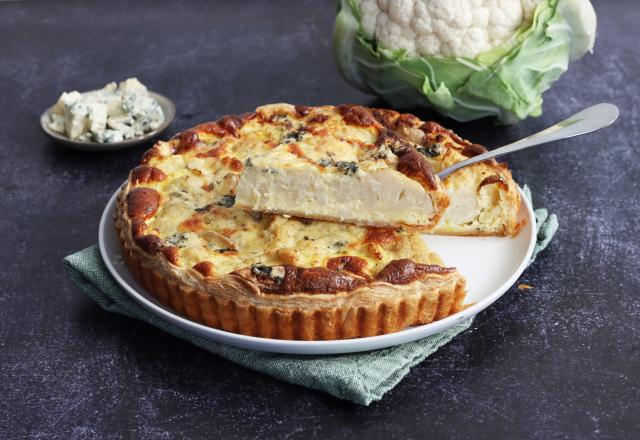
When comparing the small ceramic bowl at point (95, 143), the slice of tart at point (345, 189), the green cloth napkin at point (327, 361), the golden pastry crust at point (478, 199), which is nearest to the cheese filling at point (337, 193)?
the slice of tart at point (345, 189)

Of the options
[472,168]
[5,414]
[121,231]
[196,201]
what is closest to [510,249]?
[472,168]

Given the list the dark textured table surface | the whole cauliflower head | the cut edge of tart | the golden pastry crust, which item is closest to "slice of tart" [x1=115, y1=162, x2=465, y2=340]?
the cut edge of tart

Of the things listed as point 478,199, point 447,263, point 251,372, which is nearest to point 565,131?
point 478,199

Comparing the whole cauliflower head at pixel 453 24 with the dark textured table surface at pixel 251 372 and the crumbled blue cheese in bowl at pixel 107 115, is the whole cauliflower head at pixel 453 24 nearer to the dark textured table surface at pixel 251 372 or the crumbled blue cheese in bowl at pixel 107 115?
the dark textured table surface at pixel 251 372

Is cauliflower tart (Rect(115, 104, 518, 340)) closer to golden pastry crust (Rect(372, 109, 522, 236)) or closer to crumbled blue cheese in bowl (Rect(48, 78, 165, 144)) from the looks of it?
golden pastry crust (Rect(372, 109, 522, 236))

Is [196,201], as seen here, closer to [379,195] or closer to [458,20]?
[379,195]

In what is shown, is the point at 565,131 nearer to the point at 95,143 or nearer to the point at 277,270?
the point at 277,270
